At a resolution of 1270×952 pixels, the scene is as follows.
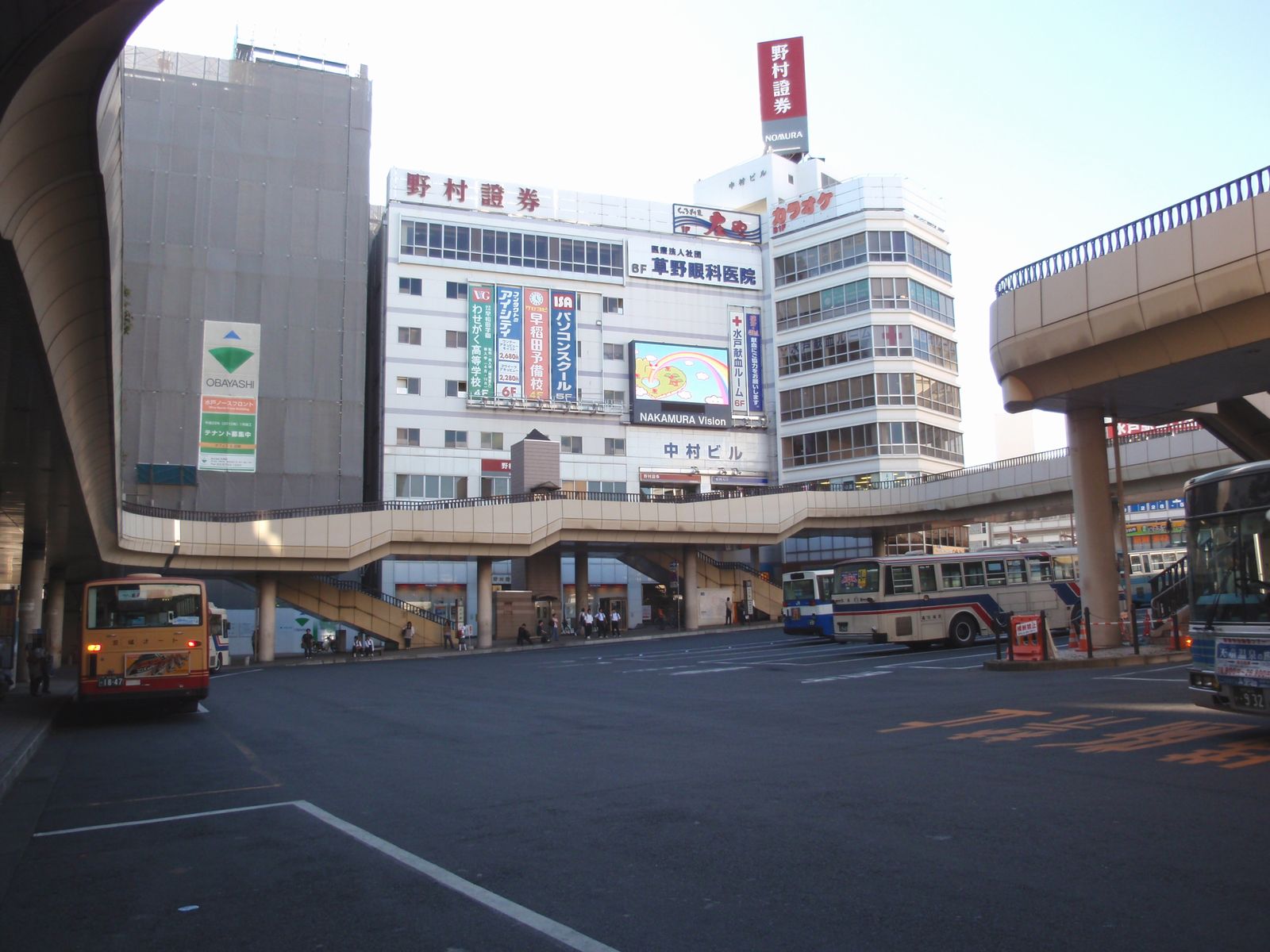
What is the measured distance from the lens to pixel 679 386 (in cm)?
6638

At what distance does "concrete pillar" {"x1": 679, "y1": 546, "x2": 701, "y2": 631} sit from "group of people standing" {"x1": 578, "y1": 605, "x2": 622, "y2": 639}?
151 inches

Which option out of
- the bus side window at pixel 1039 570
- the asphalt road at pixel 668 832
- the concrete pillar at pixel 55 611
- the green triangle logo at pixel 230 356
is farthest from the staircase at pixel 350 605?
the asphalt road at pixel 668 832

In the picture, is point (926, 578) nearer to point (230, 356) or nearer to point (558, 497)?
point (558, 497)

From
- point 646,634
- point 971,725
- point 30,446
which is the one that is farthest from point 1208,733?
point 646,634

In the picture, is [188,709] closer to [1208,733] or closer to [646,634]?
[1208,733]

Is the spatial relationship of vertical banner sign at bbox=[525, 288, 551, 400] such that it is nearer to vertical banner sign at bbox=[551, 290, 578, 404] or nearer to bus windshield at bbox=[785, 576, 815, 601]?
vertical banner sign at bbox=[551, 290, 578, 404]

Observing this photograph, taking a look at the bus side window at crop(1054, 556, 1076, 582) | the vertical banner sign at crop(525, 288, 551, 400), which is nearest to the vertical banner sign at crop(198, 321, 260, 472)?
the vertical banner sign at crop(525, 288, 551, 400)

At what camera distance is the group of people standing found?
168ft

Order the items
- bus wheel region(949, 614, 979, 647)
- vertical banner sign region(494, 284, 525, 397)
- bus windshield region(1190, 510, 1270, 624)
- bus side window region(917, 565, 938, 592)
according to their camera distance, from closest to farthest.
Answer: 1. bus windshield region(1190, 510, 1270, 624)
2. bus side window region(917, 565, 938, 592)
3. bus wheel region(949, 614, 979, 647)
4. vertical banner sign region(494, 284, 525, 397)

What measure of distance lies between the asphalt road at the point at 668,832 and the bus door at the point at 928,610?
13384mm

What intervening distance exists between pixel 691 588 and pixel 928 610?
23.9m

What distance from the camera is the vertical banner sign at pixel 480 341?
6119 cm

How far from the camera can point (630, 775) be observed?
1015cm

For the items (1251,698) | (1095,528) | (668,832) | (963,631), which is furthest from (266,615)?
(1251,698)
